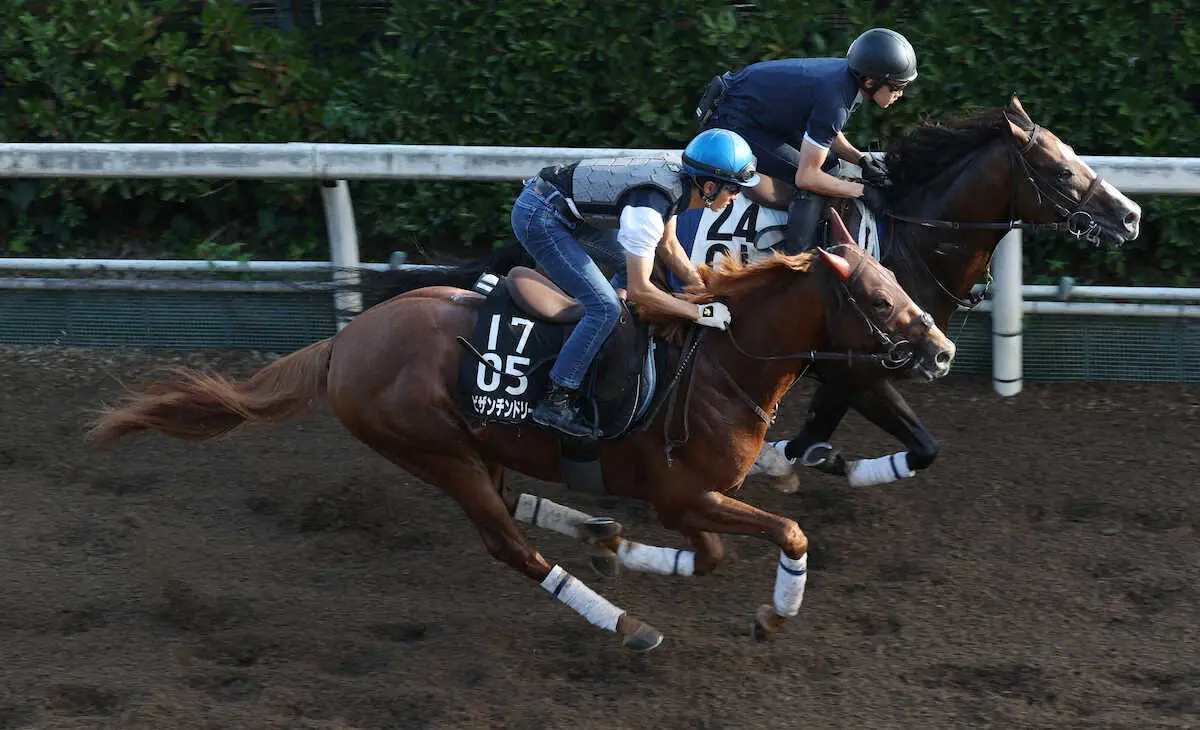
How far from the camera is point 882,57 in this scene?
5645 millimetres

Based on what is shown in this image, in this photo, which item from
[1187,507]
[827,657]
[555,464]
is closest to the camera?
[827,657]

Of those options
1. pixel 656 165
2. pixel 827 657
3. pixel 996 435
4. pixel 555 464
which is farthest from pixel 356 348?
pixel 996 435

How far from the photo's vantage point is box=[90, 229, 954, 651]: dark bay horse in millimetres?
4688

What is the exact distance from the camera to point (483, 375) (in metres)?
4.89

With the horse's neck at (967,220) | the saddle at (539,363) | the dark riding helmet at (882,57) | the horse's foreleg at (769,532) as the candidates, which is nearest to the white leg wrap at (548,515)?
the saddle at (539,363)

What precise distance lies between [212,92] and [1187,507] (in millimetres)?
5550

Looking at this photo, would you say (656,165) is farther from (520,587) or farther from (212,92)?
(212,92)

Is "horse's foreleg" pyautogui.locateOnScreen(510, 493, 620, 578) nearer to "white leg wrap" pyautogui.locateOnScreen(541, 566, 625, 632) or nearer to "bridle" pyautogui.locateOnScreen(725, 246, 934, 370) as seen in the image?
"white leg wrap" pyautogui.locateOnScreen(541, 566, 625, 632)

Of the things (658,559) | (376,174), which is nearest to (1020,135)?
(658,559)

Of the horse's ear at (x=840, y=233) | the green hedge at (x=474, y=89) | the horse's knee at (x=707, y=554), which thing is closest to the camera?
the horse's ear at (x=840, y=233)

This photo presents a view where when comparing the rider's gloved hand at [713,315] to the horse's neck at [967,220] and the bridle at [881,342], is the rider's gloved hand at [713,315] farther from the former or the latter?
the horse's neck at [967,220]

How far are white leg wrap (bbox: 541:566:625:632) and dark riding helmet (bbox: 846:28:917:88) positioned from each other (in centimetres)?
246

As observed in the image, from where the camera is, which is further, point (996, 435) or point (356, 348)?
point (996, 435)

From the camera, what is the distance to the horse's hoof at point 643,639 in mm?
4844
